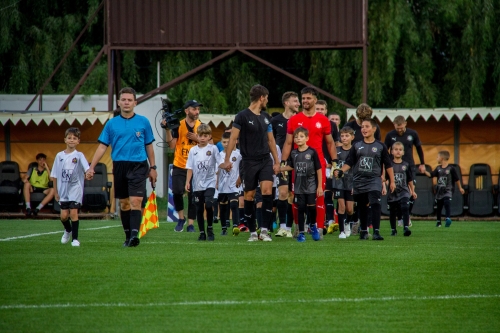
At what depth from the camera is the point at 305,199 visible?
13.8m

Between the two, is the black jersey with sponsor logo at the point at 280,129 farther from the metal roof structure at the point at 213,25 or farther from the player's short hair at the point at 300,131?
the metal roof structure at the point at 213,25

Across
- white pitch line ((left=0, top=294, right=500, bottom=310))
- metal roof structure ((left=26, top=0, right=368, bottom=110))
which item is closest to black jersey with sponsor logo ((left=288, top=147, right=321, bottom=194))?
white pitch line ((left=0, top=294, right=500, bottom=310))

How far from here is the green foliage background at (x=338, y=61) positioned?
2806cm

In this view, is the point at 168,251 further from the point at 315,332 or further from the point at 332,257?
the point at 315,332

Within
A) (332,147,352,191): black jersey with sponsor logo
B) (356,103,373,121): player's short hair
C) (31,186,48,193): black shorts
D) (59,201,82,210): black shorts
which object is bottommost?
(31,186,48,193): black shorts

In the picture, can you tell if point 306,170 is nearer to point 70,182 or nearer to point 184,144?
point 70,182

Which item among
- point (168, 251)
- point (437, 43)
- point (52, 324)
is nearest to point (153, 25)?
point (437, 43)

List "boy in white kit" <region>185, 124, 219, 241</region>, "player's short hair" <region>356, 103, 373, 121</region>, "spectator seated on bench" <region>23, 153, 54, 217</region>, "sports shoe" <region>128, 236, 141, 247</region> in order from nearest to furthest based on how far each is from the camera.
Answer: "sports shoe" <region>128, 236, 141, 247</region>
"boy in white kit" <region>185, 124, 219, 241</region>
"player's short hair" <region>356, 103, 373, 121</region>
"spectator seated on bench" <region>23, 153, 54, 217</region>

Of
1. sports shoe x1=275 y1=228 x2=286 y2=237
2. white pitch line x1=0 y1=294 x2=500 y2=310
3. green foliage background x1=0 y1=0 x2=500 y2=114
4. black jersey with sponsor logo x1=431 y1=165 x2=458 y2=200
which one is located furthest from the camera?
green foliage background x1=0 y1=0 x2=500 y2=114

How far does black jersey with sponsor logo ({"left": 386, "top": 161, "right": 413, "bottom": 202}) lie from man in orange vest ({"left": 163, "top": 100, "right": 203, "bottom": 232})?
3.60 m

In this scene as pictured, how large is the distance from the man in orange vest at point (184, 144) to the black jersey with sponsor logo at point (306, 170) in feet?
9.76

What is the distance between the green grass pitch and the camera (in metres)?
7.05

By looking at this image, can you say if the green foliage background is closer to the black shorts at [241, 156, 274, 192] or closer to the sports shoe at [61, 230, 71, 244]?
the black shorts at [241, 156, 274, 192]

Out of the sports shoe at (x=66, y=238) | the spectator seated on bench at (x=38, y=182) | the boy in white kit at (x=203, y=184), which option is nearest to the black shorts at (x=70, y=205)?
the sports shoe at (x=66, y=238)
